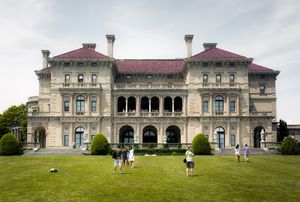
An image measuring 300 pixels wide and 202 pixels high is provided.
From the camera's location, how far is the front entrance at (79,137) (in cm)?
5666

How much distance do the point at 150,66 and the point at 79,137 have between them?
61.3 feet

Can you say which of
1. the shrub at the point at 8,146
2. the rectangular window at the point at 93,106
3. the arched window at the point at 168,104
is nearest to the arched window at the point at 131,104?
the arched window at the point at 168,104

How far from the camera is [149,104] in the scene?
190 feet

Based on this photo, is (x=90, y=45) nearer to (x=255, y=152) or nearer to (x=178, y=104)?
(x=178, y=104)

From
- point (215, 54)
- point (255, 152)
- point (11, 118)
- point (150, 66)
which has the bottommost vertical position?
point (255, 152)

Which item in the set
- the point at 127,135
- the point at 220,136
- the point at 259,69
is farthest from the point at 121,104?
the point at 259,69

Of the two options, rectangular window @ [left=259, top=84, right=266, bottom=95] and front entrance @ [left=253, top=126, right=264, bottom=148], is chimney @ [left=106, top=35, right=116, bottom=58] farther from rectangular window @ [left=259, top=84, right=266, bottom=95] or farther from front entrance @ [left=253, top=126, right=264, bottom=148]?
front entrance @ [left=253, top=126, right=264, bottom=148]

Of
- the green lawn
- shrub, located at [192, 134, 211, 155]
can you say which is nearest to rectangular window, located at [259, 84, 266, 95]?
shrub, located at [192, 134, 211, 155]

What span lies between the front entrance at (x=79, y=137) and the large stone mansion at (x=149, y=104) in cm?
16

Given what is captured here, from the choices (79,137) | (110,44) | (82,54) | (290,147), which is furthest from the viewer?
(110,44)

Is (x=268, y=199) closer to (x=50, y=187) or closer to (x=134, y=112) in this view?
(x=50, y=187)

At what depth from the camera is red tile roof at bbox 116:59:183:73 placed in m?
63.2

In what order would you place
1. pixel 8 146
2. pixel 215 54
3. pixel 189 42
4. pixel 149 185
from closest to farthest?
pixel 149 185 → pixel 8 146 → pixel 215 54 → pixel 189 42

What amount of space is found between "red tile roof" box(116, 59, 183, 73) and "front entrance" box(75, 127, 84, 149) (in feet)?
42.6
